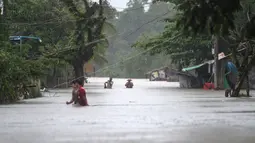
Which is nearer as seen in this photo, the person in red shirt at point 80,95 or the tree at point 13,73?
the person in red shirt at point 80,95

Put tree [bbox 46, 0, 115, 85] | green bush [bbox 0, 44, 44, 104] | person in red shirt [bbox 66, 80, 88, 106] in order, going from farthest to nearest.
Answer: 1. tree [bbox 46, 0, 115, 85]
2. green bush [bbox 0, 44, 44, 104]
3. person in red shirt [bbox 66, 80, 88, 106]

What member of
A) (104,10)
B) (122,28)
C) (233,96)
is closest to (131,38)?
(122,28)

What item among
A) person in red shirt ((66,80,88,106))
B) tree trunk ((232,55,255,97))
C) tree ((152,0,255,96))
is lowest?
person in red shirt ((66,80,88,106))

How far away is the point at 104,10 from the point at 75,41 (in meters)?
5.76

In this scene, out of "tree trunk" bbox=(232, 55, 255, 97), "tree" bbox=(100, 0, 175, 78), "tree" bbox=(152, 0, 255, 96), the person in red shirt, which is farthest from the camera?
"tree" bbox=(100, 0, 175, 78)

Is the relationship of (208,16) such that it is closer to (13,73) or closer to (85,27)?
(13,73)

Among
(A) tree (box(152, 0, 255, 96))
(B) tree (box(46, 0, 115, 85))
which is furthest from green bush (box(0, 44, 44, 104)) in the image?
(B) tree (box(46, 0, 115, 85))

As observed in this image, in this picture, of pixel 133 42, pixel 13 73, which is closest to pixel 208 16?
pixel 13 73

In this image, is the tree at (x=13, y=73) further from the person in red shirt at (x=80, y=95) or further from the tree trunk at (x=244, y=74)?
the tree trunk at (x=244, y=74)

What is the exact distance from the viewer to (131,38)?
428ft

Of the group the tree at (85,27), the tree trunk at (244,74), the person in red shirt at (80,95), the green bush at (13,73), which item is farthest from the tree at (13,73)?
the tree at (85,27)

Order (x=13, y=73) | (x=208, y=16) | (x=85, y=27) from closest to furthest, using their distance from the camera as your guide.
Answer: (x=208, y=16) → (x=13, y=73) → (x=85, y=27)

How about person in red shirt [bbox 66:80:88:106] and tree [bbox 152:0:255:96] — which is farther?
person in red shirt [bbox 66:80:88:106]

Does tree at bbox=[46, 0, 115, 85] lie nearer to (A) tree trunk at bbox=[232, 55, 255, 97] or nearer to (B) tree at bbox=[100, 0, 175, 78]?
(A) tree trunk at bbox=[232, 55, 255, 97]
